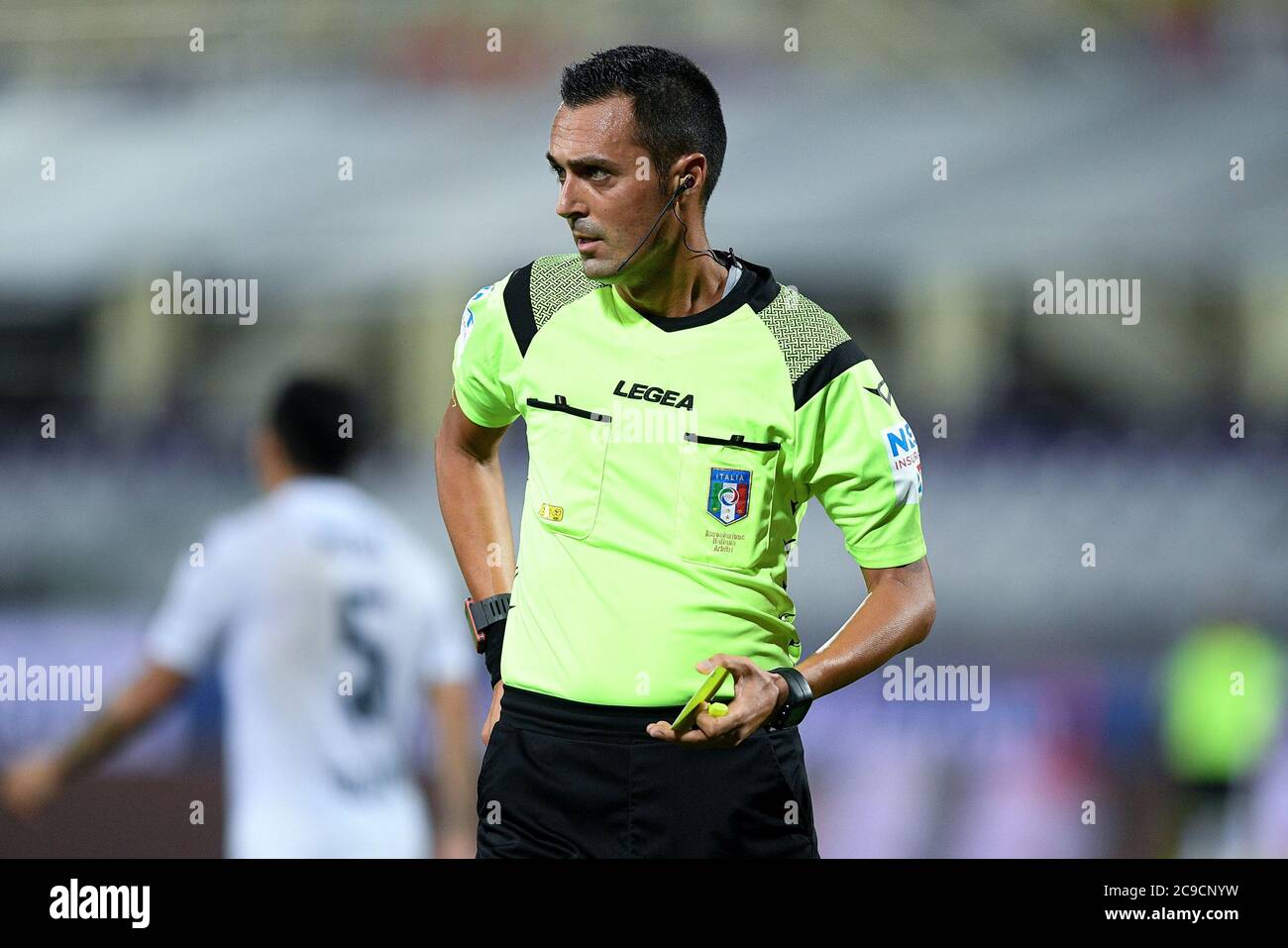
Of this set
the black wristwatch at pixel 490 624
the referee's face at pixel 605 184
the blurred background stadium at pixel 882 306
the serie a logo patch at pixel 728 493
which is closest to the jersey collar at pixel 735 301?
the referee's face at pixel 605 184

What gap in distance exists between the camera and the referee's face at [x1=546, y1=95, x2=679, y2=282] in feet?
7.28

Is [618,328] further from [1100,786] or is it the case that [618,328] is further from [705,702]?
[1100,786]

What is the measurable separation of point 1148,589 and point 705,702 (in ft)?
14.3

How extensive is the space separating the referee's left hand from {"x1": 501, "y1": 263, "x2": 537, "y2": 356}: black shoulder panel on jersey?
2.20ft

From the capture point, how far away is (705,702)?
6.51 feet

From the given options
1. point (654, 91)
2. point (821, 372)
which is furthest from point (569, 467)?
point (654, 91)

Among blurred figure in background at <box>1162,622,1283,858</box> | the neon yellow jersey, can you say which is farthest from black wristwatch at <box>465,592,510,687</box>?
blurred figure in background at <box>1162,622,1283,858</box>

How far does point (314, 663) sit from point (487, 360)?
1408mm

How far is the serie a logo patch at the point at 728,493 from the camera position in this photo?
2.21 metres

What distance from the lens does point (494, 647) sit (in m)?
2.46

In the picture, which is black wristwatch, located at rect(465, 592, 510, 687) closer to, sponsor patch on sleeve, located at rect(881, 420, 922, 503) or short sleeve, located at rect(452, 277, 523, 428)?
short sleeve, located at rect(452, 277, 523, 428)

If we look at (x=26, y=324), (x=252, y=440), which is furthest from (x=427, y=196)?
(x=26, y=324)

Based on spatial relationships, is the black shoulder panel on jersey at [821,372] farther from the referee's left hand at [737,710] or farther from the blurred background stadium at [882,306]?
the blurred background stadium at [882,306]

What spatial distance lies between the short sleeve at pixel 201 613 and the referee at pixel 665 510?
Answer: 136 centimetres
